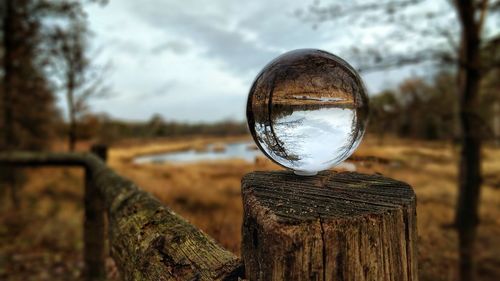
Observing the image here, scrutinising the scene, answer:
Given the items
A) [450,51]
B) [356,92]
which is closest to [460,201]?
[450,51]

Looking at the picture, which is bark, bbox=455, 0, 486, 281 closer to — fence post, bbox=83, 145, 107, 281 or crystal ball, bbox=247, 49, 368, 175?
crystal ball, bbox=247, 49, 368, 175

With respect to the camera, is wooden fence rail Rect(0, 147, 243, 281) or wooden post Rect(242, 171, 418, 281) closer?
wooden post Rect(242, 171, 418, 281)

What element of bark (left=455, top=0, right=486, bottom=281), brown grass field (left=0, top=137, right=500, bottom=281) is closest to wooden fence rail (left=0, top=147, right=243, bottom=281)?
brown grass field (left=0, top=137, right=500, bottom=281)

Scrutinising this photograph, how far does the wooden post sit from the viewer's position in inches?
33.1

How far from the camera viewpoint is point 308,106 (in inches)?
48.7

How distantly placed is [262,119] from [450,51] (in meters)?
5.58

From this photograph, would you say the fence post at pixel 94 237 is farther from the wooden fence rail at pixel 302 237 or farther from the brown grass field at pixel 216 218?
the wooden fence rail at pixel 302 237

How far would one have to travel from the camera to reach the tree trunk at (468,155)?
5.21 m

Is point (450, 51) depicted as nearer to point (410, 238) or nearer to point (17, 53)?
point (410, 238)

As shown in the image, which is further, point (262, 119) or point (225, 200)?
point (225, 200)

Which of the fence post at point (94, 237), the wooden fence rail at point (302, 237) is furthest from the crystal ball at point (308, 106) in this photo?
the fence post at point (94, 237)

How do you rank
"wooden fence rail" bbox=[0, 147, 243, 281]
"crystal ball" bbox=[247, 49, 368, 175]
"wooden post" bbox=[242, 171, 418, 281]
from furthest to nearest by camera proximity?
Result: "crystal ball" bbox=[247, 49, 368, 175]
"wooden fence rail" bbox=[0, 147, 243, 281]
"wooden post" bbox=[242, 171, 418, 281]

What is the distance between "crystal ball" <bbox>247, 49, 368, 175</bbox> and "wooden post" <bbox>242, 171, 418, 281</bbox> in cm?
20

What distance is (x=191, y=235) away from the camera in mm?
1232
